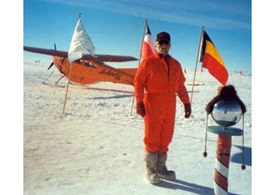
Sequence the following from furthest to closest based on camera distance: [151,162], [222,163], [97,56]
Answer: [97,56]
[151,162]
[222,163]

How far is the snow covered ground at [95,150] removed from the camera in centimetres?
217

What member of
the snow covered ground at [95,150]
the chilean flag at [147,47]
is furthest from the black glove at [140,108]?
the chilean flag at [147,47]

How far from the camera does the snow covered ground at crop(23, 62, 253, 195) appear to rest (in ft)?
7.13

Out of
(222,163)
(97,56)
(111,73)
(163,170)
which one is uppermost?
(97,56)

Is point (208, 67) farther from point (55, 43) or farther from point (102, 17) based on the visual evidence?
point (55, 43)

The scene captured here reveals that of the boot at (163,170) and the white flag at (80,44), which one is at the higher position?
the white flag at (80,44)

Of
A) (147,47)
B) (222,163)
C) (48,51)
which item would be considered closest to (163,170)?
(222,163)

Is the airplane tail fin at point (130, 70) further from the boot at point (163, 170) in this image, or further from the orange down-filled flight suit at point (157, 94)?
the boot at point (163, 170)

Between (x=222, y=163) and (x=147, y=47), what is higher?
(x=147, y=47)

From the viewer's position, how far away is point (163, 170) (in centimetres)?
228

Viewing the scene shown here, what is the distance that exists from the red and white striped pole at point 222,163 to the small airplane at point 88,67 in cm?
94

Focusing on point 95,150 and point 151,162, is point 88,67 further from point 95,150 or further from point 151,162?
point 151,162

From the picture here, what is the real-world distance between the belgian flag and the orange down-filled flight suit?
0.39m

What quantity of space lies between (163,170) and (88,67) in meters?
0.97
